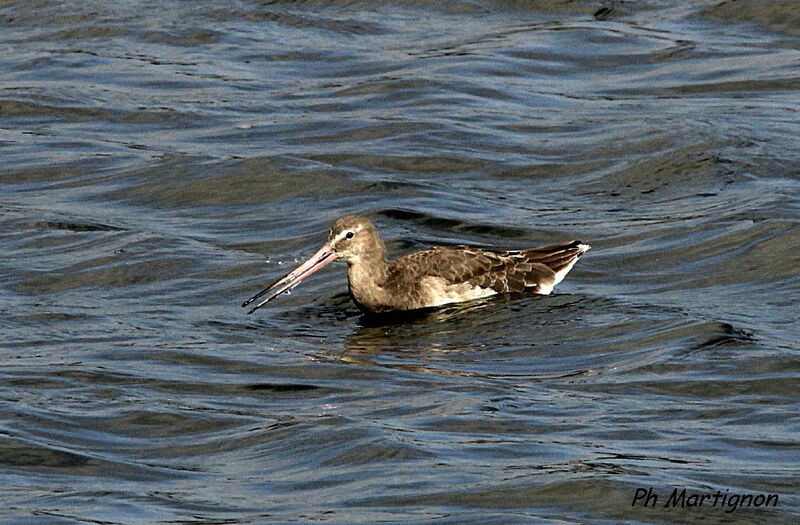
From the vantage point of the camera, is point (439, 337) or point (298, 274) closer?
point (439, 337)

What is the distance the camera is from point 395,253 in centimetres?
1385

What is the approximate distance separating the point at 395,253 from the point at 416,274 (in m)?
1.52

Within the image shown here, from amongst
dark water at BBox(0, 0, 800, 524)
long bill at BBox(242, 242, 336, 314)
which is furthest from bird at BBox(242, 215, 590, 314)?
dark water at BBox(0, 0, 800, 524)

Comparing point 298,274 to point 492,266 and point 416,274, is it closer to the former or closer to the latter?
point 416,274

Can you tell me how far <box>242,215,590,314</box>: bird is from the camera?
1231cm

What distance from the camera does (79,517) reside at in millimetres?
7727

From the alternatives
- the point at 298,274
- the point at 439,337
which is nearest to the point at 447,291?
the point at 439,337

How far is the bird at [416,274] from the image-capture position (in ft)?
40.4

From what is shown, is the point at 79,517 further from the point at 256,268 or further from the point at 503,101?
the point at 503,101

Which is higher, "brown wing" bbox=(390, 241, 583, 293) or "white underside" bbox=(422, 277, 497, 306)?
"brown wing" bbox=(390, 241, 583, 293)

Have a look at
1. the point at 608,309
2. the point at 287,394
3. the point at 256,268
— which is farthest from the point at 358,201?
the point at 287,394

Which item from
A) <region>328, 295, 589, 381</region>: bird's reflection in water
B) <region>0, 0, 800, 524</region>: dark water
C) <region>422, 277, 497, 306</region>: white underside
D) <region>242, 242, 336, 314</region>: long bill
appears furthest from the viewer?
<region>422, 277, 497, 306</region>: white underside

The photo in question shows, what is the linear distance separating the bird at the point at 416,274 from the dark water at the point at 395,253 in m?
0.16

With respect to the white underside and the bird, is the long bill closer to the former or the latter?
the bird
